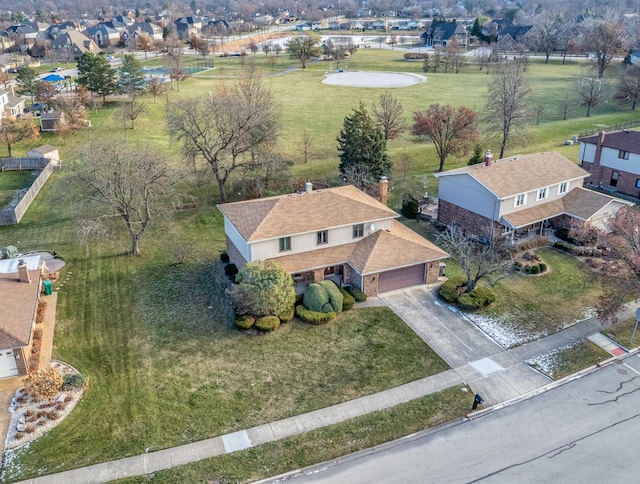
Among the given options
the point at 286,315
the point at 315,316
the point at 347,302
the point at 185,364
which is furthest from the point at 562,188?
the point at 185,364

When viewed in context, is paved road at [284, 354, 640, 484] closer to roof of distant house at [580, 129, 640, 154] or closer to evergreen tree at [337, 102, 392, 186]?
evergreen tree at [337, 102, 392, 186]

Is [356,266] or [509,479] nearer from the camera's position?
[509,479]

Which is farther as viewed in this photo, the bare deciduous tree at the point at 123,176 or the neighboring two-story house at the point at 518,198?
the neighboring two-story house at the point at 518,198

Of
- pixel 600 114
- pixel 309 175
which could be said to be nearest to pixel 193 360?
pixel 309 175

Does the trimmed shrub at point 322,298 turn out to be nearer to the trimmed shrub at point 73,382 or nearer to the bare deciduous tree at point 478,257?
the bare deciduous tree at point 478,257

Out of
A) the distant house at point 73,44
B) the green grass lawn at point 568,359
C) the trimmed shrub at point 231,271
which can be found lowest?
the green grass lawn at point 568,359

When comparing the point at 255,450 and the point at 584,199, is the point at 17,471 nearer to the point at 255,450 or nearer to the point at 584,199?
the point at 255,450

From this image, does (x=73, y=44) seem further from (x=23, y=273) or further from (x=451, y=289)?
(x=451, y=289)

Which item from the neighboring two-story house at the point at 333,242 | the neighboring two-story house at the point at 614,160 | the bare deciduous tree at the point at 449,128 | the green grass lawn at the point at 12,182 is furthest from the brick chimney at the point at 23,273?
the neighboring two-story house at the point at 614,160
